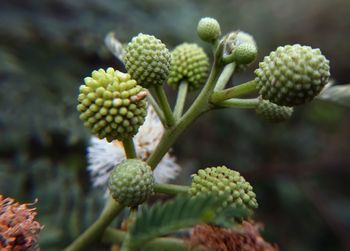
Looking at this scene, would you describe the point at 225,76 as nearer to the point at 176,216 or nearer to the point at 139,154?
the point at 139,154

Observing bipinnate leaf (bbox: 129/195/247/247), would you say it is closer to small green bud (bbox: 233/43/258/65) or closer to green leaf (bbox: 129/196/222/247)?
green leaf (bbox: 129/196/222/247)

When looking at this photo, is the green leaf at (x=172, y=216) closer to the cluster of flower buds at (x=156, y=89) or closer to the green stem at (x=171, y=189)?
the cluster of flower buds at (x=156, y=89)

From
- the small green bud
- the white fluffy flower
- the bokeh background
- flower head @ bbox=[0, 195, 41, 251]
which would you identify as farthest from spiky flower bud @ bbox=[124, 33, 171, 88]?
the bokeh background

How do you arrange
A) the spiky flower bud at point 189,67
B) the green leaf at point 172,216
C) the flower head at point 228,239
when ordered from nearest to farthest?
the green leaf at point 172,216 → the flower head at point 228,239 → the spiky flower bud at point 189,67

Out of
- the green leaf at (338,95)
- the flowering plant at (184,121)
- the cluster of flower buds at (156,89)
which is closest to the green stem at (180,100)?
the flowering plant at (184,121)

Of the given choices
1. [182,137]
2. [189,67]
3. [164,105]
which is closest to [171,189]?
[164,105]

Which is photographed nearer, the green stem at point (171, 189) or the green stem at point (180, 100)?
the green stem at point (171, 189)
